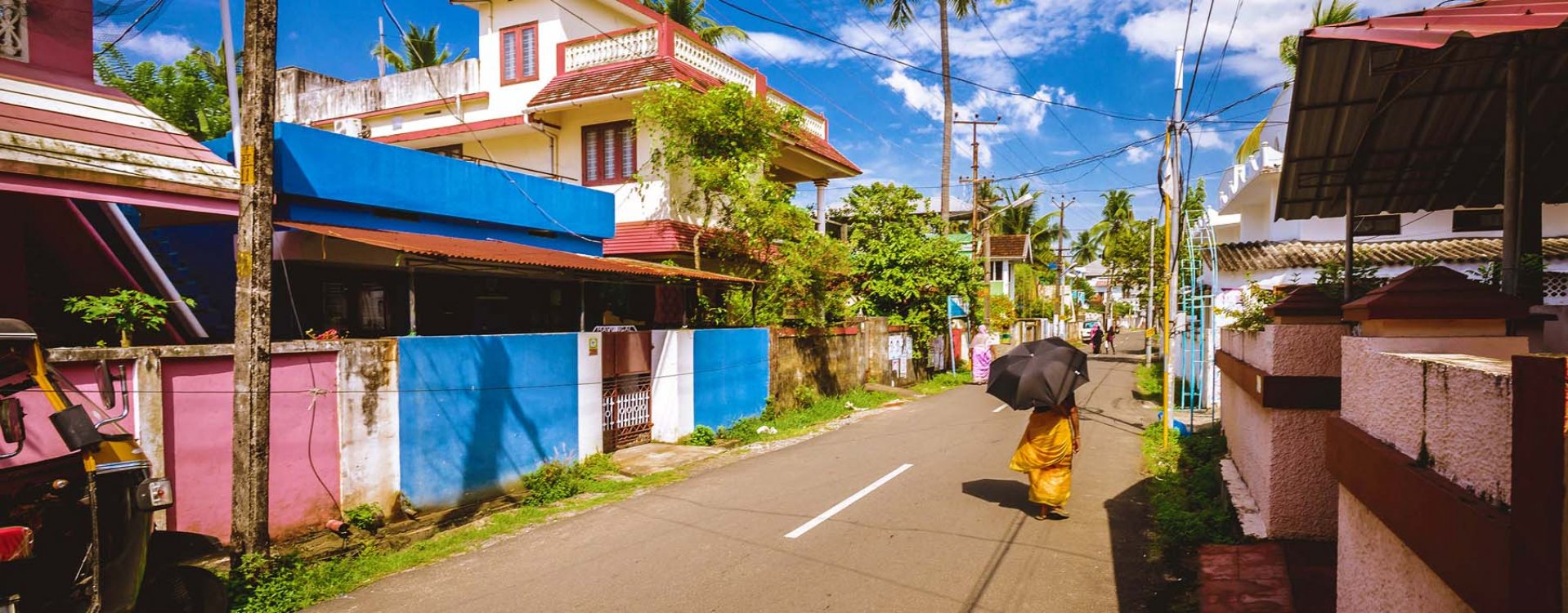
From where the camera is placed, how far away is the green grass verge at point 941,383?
2277 cm

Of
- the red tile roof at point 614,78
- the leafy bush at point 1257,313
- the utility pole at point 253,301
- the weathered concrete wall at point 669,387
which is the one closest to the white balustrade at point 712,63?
the red tile roof at point 614,78

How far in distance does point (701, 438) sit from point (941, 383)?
1302 centimetres

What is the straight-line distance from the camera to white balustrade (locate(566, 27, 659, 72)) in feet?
54.9

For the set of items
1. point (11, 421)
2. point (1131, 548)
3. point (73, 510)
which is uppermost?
point (11, 421)

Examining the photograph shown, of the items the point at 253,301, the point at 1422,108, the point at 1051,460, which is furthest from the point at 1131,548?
the point at 253,301

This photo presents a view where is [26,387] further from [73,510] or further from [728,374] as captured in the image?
[728,374]

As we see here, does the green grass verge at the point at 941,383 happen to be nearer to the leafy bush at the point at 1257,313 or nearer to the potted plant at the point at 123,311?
the leafy bush at the point at 1257,313

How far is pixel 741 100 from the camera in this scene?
15375 mm

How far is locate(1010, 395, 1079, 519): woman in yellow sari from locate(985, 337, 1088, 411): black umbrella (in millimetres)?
188

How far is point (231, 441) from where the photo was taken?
6887mm

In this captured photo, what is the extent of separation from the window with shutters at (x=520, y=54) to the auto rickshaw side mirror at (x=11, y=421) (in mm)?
14568

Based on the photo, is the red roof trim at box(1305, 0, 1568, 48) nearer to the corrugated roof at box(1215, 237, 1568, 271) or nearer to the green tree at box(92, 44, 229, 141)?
the corrugated roof at box(1215, 237, 1568, 271)

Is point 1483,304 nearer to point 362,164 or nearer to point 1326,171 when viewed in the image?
point 1326,171

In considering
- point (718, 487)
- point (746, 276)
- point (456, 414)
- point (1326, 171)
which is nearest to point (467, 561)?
point (456, 414)
